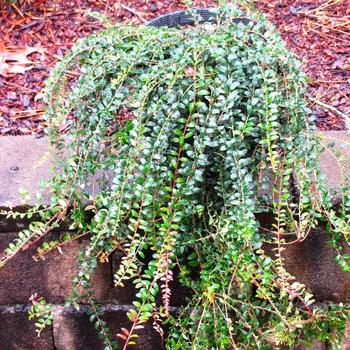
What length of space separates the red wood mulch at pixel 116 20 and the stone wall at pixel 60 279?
0.41 m

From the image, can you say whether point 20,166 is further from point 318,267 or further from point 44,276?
point 318,267

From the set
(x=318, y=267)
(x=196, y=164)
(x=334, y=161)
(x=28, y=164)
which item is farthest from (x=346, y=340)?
(x=28, y=164)

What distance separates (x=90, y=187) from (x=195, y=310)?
0.52m

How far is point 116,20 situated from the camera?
3.14m

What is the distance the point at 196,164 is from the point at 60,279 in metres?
0.78

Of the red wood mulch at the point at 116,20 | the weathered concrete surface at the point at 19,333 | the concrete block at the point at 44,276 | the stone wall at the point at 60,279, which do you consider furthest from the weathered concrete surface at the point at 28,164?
the weathered concrete surface at the point at 19,333

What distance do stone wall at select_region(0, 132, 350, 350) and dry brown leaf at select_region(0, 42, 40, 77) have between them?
663 mm

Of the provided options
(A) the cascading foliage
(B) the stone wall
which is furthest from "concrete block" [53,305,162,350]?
(A) the cascading foliage

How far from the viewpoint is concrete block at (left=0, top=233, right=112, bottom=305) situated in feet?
7.07

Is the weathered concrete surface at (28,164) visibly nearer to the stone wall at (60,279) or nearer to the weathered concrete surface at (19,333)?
the stone wall at (60,279)

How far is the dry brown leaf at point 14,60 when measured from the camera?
2879 millimetres

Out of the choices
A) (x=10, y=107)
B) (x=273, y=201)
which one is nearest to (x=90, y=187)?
(x=273, y=201)

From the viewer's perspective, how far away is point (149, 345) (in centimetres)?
236

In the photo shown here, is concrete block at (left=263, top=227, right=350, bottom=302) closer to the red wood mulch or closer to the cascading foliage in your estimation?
the cascading foliage
